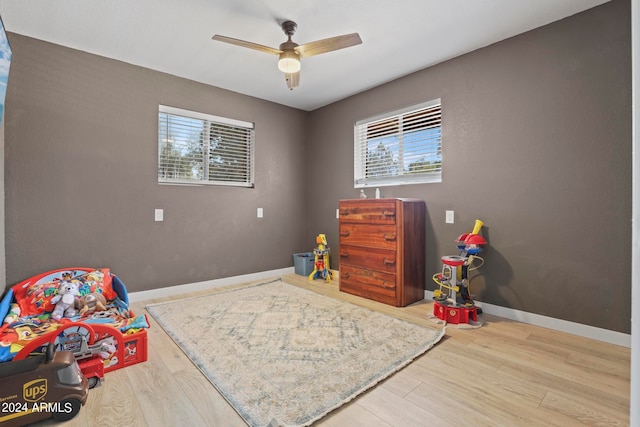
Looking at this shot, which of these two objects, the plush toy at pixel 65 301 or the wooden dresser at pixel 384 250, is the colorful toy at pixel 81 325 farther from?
the wooden dresser at pixel 384 250

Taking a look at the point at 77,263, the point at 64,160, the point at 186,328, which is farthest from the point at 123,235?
the point at 186,328

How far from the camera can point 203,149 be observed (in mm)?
3828

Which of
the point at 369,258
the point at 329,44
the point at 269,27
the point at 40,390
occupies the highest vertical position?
the point at 269,27

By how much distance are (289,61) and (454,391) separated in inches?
102

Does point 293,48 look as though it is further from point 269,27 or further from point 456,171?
point 456,171

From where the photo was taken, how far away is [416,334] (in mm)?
2379

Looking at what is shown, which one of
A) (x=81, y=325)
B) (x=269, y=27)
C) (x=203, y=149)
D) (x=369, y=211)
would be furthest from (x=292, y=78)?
(x=81, y=325)

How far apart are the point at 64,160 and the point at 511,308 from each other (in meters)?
4.35

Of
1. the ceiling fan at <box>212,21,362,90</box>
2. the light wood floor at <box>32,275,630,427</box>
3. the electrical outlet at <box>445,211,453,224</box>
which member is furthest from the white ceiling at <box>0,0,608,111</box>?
the light wood floor at <box>32,275,630,427</box>

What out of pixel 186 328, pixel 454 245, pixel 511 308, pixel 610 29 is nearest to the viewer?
pixel 610 29

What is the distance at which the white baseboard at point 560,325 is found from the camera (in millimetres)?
2248

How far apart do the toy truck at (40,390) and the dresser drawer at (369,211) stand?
2.62m

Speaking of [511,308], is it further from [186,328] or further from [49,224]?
[49,224]

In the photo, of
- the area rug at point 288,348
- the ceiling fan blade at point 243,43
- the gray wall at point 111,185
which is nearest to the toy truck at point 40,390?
the area rug at point 288,348
